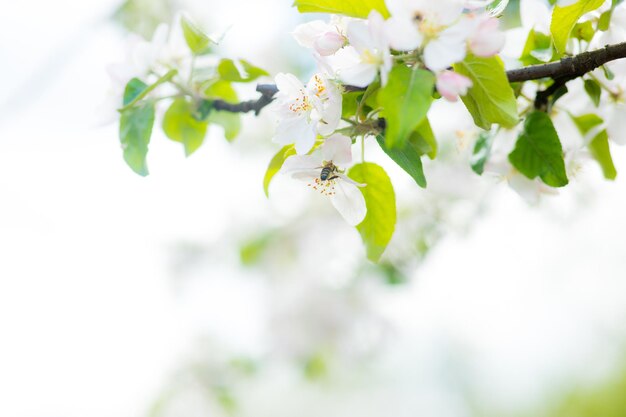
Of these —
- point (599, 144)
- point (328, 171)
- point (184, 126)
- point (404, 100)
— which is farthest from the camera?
point (184, 126)

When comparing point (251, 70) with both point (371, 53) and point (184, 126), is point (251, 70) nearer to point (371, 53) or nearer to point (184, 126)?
point (184, 126)

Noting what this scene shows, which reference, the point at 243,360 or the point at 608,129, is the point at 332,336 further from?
the point at 608,129

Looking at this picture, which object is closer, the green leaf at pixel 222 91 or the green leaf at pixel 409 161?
the green leaf at pixel 409 161

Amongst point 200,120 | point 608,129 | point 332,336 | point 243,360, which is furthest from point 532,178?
point 243,360

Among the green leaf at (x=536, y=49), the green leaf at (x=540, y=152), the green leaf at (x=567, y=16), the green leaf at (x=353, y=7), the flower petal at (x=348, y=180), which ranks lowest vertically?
the green leaf at (x=540, y=152)

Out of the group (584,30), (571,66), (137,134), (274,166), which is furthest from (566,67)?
(137,134)

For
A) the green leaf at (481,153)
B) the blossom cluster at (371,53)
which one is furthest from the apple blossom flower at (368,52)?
the green leaf at (481,153)

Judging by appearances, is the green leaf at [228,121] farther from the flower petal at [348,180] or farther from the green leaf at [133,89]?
the flower petal at [348,180]
